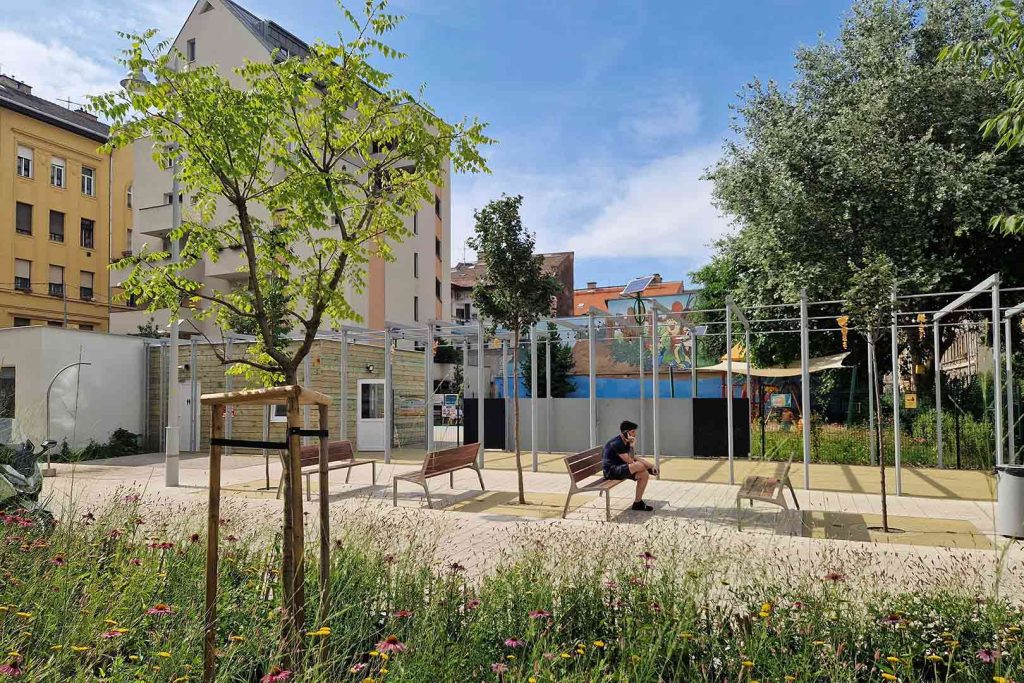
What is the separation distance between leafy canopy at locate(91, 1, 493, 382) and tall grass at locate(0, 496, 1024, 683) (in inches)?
141

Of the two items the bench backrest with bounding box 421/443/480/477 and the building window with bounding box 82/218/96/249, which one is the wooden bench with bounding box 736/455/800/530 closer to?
the bench backrest with bounding box 421/443/480/477

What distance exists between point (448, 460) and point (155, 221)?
2616 cm

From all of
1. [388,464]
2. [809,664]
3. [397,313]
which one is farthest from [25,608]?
[397,313]

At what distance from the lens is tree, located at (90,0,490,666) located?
7004mm

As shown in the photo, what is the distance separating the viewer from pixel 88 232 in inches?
1487

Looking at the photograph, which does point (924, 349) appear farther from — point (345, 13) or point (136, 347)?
point (136, 347)

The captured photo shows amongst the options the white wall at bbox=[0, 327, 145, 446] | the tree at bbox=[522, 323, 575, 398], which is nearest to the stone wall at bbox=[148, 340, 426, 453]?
the white wall at bbox=[0, 327, 145, 446]

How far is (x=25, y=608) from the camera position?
136 inches

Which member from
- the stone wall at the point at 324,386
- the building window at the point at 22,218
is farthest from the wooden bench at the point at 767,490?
the building window at the point at 22,218

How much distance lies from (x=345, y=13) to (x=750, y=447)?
41.9 ft

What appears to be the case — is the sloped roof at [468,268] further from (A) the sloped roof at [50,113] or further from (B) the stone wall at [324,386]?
(B) the stone wall at [324,386]

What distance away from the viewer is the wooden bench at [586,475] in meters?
8.88

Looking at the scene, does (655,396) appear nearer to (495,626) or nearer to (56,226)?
(495,626)

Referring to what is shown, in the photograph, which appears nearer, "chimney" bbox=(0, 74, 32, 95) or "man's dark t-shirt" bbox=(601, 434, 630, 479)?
"man's dark t-shirt" bbox=(601, 434, 630, 479)
